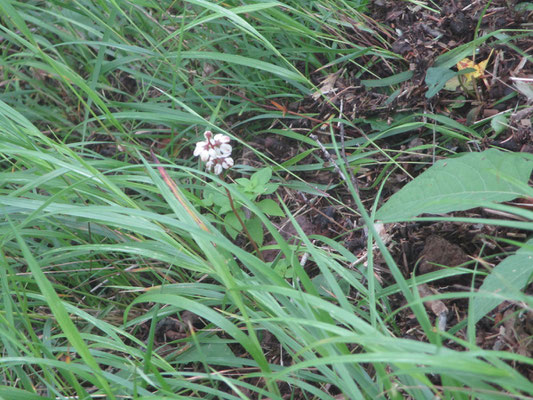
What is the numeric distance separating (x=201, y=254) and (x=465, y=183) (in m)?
0.86

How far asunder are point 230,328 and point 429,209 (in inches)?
22.3

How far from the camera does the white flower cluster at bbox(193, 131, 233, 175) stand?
6.16 feet

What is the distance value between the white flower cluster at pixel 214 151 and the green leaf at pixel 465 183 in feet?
2.23

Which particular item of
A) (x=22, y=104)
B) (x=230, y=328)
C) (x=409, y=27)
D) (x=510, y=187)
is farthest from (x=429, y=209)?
(x=22, y=104)

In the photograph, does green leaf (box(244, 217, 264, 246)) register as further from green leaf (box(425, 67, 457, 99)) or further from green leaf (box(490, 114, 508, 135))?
green leaf (box(490, 114, 508, 135))

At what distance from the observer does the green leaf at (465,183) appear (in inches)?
53.6

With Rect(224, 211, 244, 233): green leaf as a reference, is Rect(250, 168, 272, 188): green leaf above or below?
above

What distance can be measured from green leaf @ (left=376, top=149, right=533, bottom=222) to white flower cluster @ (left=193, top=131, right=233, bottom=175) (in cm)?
68

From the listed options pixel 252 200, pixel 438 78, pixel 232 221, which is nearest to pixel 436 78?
pixel 438 78

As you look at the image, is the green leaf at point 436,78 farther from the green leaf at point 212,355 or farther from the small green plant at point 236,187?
the green leaf at point 212,355

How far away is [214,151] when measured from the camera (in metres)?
1.88

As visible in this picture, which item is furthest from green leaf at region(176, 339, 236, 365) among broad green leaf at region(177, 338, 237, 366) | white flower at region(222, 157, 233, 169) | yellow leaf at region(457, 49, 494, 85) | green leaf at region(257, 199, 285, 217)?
yellow leaf at region(457, 49, 494, 85)

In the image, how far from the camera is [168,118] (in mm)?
2105

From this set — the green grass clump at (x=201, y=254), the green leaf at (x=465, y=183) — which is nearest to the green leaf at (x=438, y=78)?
the green grass clump at (x=201, y=254)
